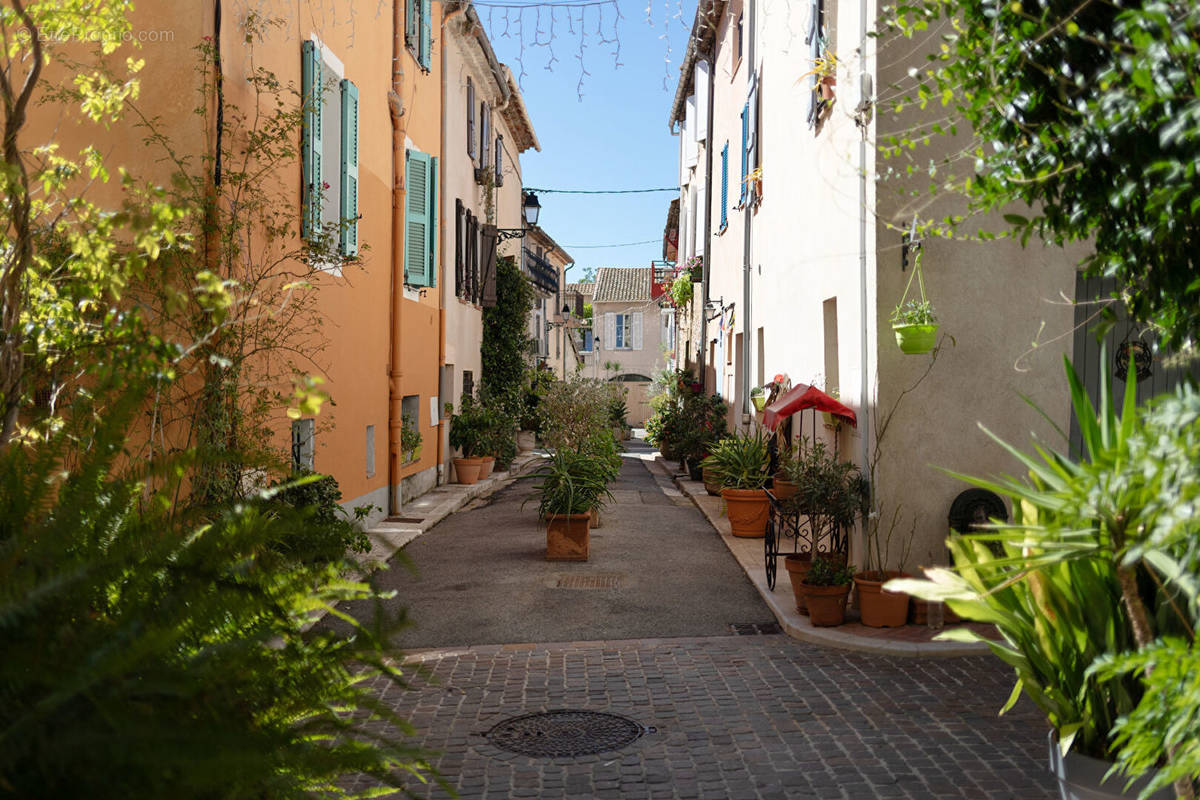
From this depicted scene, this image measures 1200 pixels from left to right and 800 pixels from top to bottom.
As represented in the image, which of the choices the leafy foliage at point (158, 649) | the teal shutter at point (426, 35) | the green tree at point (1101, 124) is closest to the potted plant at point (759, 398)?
the teal shutter at point (426, 35)

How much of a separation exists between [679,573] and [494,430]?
9499 millimetres

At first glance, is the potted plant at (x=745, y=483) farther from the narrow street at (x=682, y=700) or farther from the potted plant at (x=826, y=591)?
the potted plant at (x=826, y=591)

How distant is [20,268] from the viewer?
3.17 metres

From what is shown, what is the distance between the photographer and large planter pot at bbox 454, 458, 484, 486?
17828 mm

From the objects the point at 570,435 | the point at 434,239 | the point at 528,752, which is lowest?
the point at 528,752

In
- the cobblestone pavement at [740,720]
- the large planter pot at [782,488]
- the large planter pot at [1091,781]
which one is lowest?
the cobblestone pavement at [740,720]

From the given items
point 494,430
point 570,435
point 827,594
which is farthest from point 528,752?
point 494,430

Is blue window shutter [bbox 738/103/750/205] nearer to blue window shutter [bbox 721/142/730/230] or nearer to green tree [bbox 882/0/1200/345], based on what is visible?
blue window shutter [bbox 721/142/730/230]

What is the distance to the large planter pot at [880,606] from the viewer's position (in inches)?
294

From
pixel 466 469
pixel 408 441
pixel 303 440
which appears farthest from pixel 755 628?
pixel 466 469

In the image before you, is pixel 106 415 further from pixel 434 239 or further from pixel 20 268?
pixel 434 239

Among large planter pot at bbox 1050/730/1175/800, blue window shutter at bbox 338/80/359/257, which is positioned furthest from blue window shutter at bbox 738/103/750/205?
large planter pot at bbox 1050/730/1175/800

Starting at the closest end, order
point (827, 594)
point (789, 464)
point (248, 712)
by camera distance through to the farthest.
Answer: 1. point (248, 712)
2. point (827, 594)
3. point (789, 464)

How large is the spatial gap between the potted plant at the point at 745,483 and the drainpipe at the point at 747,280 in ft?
6.17
